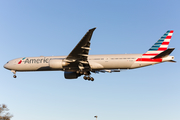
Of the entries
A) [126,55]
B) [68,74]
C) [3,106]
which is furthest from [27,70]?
[126,55]

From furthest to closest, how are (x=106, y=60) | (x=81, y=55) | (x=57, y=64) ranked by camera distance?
(x=106, y=60), (x=57, y=64), (x=81, y=55)

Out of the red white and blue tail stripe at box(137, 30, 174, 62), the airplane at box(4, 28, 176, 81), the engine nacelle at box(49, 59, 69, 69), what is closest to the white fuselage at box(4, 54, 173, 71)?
the airplane at box(4, 28, 176, 81)

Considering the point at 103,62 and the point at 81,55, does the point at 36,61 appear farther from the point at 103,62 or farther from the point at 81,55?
the point at 103,62

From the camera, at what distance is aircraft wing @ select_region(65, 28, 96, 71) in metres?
29.0

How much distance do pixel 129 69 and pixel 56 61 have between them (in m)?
9.51

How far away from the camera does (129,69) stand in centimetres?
3284

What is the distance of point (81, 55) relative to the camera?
3138 cm

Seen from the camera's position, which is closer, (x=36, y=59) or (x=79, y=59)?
(x=79, y=59)

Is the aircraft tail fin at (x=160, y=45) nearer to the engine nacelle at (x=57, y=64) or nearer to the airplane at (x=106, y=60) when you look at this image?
the airplane at (x=106, y=60)

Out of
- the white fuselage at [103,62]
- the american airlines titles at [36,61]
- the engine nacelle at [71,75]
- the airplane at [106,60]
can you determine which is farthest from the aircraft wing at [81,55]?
the american airlines titles at [36,61]

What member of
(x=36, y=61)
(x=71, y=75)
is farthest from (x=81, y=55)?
(x=36, y=61)

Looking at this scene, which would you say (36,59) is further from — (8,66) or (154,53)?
(154,53)

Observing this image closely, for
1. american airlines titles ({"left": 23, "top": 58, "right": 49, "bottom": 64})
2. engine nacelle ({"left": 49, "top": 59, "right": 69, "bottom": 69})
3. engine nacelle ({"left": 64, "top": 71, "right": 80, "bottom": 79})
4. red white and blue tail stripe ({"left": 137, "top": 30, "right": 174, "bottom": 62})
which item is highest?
red white and blue tail stripe ({"left": 137, "top": 30, "right": 174, "bottom": 62})

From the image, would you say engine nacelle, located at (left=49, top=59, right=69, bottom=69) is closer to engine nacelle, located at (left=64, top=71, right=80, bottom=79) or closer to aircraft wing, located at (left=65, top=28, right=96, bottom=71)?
aircraft wing, located at (left=65, top=28, right=96, bottom=71)
